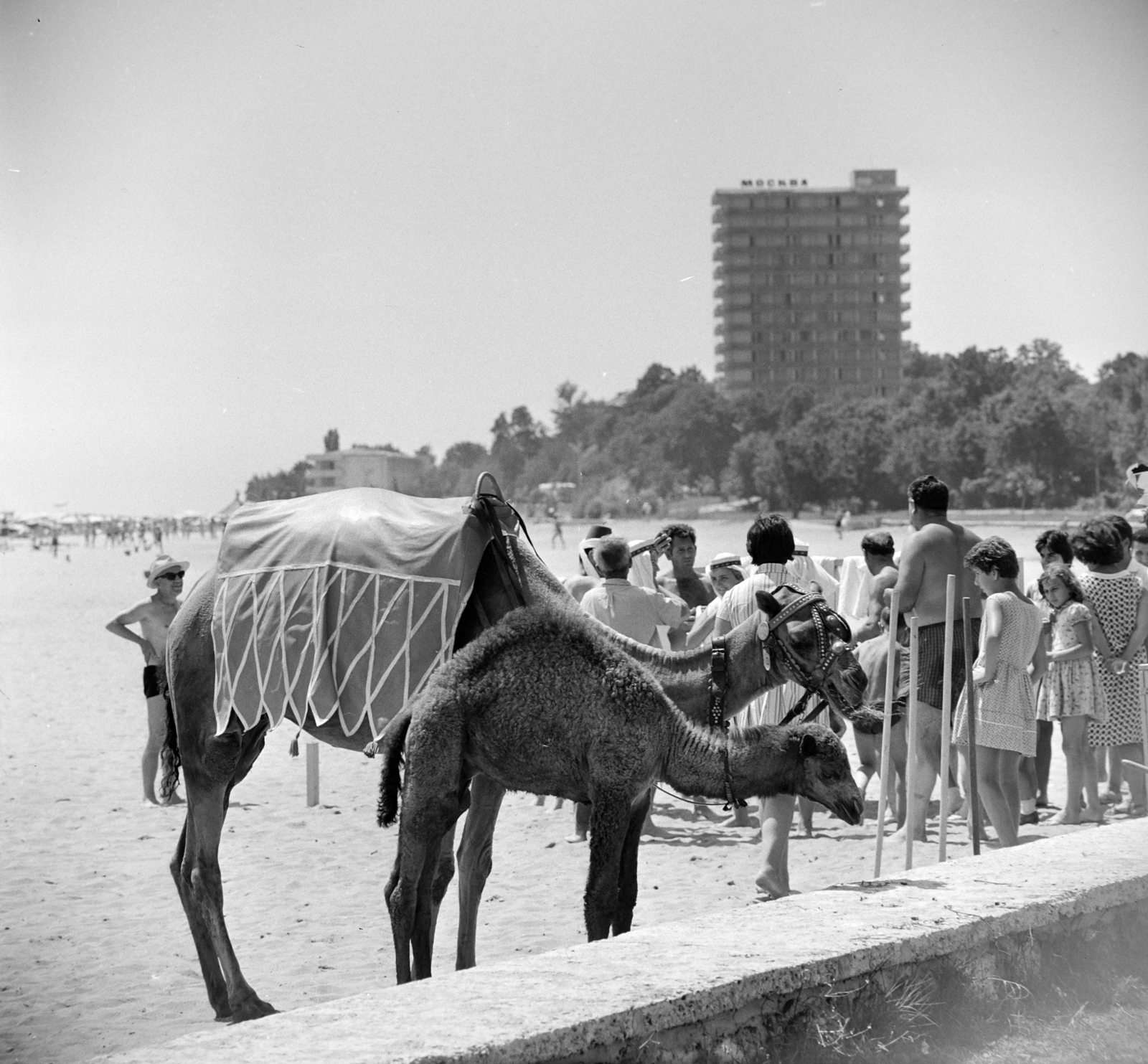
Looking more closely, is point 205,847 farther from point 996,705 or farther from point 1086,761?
point 1086,761

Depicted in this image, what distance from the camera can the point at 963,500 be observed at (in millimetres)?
96562

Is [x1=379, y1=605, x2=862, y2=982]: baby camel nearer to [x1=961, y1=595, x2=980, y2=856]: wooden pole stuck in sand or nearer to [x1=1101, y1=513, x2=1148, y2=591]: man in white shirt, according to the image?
[x1=961, y1=595, x2=980, y2=856]: wooden pole stuck in sand

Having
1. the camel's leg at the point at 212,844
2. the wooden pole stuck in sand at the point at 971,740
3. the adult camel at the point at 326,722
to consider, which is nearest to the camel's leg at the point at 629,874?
the adult camel at the point at 326,722

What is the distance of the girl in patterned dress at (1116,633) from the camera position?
9.84m

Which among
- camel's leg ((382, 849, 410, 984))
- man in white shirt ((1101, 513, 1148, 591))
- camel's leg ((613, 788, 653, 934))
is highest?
man in white shirt ((1101, 513, 1148, 591))

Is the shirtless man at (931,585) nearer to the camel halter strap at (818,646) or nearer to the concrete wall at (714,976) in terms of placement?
the camel halter strap at (818,646)

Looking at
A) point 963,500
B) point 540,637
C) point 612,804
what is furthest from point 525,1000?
point 963,500

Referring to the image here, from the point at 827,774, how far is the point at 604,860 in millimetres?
936

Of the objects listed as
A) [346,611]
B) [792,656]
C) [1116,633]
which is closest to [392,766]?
[346,611]

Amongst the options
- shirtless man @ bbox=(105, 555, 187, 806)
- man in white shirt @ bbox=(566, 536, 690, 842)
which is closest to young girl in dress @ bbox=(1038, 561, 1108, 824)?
man in white shirt @ bbox=(566, 536, 690, 842)

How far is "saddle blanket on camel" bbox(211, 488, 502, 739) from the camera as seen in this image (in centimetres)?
659

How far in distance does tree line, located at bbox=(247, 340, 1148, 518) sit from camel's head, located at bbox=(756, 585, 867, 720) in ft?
175

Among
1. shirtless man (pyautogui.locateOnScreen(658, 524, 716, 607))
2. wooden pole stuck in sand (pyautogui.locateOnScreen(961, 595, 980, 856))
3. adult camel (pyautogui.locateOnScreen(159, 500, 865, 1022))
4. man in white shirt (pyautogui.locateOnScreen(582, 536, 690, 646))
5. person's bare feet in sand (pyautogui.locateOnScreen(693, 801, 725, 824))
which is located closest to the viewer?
adult camel (pyautogui.locateOnScreen(159, 500, 865, 1022))

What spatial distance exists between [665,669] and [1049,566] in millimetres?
4897
